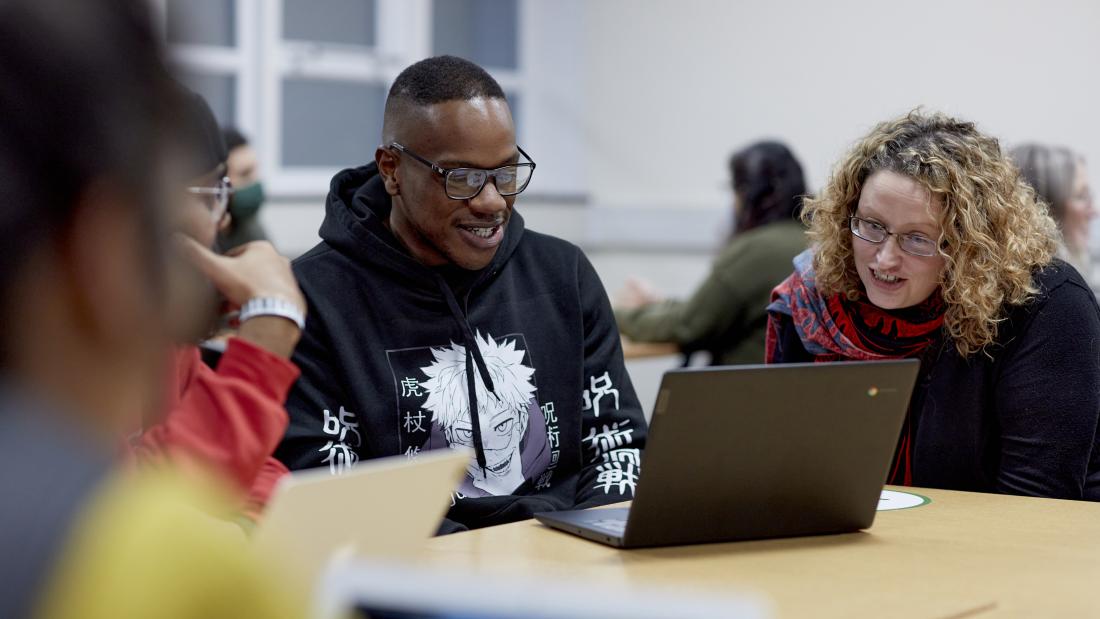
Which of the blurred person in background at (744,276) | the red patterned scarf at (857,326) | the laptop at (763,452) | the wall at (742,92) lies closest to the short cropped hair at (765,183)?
the blurred person in background at (744,276)

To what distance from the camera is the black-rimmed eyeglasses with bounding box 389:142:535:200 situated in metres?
2.07

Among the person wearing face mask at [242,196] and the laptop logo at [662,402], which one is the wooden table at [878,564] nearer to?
the laptop logo at [662,402]

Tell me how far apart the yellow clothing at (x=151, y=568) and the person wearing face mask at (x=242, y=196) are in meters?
2.49

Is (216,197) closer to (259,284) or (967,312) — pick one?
(259,284)

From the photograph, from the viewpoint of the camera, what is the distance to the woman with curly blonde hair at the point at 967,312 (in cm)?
205

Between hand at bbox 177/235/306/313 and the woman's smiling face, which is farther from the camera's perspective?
the woman's smiling face

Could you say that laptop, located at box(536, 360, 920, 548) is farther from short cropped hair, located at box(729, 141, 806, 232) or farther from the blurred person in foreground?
short cropped hair, located at box(729, 141, 806, 232)

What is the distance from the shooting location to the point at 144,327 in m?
0.53

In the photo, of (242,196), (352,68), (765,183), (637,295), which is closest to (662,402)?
(242,196)

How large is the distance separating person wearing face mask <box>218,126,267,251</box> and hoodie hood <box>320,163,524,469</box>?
2.76 ft

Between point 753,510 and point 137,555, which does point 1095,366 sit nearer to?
point 753,510

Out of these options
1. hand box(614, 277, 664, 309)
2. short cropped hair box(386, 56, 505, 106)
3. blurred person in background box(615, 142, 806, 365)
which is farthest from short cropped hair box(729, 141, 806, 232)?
short cropped hair box(386, 56, 505, 106)

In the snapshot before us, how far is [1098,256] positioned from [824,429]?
11.8 ft

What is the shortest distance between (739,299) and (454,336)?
180 cm
